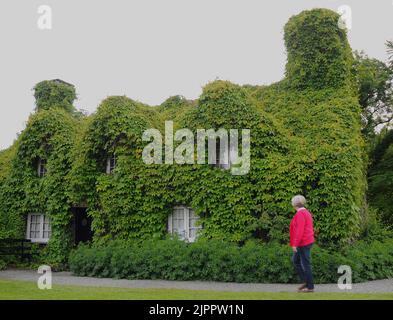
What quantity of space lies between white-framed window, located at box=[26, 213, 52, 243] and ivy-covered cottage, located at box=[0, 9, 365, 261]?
5 cm

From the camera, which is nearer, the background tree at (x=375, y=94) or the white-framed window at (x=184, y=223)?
the white-framed window at (x=184, y=223)

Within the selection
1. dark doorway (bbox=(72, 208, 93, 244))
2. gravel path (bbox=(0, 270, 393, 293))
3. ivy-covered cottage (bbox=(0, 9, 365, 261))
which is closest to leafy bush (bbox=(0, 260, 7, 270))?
ivy-covered cottage (bbox=(0, 9, 365, 261))

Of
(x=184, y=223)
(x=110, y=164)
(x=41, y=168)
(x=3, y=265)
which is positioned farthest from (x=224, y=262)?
(x=41, y=168)

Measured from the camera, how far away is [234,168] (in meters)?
16.7

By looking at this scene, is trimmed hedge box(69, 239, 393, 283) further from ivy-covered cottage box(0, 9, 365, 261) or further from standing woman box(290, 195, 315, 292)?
standing woman box(290, 195, 315, 292)

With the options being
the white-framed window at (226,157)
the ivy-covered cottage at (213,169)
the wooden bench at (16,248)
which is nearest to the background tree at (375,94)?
the ivy-covered cottage at (213,169)

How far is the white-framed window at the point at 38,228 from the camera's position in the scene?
67.2ft

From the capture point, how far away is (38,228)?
2075 centimetres

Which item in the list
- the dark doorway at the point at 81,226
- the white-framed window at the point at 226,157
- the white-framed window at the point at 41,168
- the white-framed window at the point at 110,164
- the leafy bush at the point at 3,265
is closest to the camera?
the white-framed window at the point at 226,157

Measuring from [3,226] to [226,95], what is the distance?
1164cm

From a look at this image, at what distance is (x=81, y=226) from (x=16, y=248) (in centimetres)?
287

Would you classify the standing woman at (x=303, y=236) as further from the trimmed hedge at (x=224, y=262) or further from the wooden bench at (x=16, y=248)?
the wooden bench at (x=16, y=248)

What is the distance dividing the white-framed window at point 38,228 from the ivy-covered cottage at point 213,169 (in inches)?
2.0
